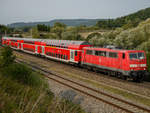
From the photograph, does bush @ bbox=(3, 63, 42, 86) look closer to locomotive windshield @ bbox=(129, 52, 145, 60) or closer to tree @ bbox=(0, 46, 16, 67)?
tree @ bbox=(0, 46, 16, 67)

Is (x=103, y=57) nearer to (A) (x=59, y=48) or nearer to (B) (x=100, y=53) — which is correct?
(B) (x=100, y=53)

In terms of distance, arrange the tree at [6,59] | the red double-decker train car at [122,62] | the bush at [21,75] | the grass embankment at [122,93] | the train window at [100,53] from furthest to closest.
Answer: the train window at [100,53], the tree at [6,59], the red double-decker train car at [122,62], the bush at [21,75], the grass embankment at [122,93]

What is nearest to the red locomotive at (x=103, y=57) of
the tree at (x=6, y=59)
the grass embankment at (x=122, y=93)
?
the grass embankment at (x=122, y=93)

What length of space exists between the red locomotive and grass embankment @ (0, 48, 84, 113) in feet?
27.6

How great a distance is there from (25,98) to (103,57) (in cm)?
1329

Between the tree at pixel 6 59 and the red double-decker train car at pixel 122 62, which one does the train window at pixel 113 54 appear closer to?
the red double-decker train car at pixel 122 62

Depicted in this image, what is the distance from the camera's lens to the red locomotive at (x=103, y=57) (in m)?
17.4

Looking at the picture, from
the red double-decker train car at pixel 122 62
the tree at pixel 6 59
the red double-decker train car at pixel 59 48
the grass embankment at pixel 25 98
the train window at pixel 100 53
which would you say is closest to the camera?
the grass embankment at pixel 25 98

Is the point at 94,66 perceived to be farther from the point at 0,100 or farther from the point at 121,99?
the point at 0,100

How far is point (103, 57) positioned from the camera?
20.3 metres

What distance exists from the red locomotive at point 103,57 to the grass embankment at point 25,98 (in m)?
→ 8.42

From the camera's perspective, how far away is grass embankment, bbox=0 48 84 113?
23.4 feet

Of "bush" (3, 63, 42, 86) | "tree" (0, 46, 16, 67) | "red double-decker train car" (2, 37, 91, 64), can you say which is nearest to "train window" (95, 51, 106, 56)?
"red double-decker train car" (2, 37, 91, 64)

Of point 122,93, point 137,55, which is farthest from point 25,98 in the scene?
point 137,55
